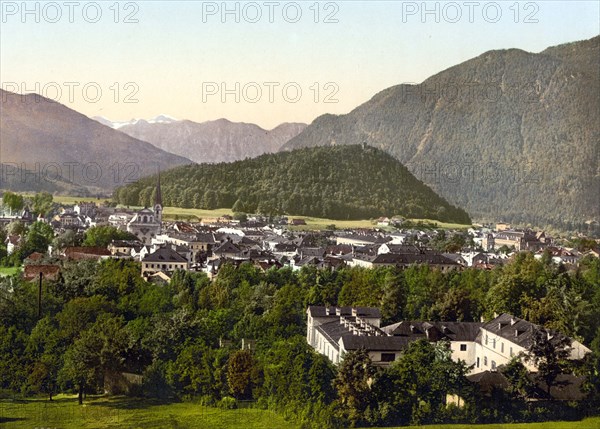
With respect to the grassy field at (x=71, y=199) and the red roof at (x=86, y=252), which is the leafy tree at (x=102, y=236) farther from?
the grassy field at (x=71, y=199)

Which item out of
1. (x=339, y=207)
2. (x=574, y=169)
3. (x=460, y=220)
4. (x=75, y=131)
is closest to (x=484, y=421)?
(x=339, y=207)

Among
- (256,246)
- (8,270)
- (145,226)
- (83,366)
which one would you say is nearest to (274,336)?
(83,366)

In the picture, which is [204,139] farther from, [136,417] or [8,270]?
[136,417]

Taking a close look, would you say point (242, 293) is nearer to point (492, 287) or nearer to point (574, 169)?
point (492, 287)

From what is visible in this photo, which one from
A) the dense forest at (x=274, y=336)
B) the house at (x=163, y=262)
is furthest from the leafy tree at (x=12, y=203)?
the dense forest at (x=274, y=336)

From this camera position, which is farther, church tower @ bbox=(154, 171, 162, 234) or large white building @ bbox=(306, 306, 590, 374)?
church tower @ bbox=(154, 171, 162, 234)

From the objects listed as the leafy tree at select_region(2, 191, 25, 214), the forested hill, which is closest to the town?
the leafy tree at select_region(2, 191, 25, 214)

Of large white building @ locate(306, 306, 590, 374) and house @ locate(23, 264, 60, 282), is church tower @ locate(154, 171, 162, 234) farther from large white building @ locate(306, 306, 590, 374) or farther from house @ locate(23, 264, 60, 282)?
large white building @ locate(306, 306, 590, 374)
